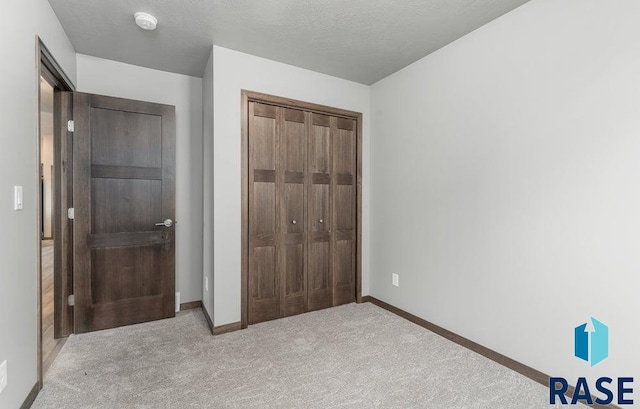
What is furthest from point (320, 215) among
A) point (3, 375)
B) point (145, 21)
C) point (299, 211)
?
point (3, 375)

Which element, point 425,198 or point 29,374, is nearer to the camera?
point 29,374

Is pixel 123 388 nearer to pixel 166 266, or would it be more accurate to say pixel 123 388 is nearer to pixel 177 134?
pixel 166 266

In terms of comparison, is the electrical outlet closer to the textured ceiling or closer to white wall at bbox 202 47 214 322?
white wall at bbox 202 47 214 322

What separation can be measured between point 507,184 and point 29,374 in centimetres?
324

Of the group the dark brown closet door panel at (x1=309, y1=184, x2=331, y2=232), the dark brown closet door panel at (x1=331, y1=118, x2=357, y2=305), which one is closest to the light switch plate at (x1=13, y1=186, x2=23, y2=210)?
the dark brown closet door panel at (x1=309, y1=184, x2=331, y2=232)

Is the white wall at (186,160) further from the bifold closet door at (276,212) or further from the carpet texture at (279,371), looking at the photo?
the bifold closet door at (276,212)

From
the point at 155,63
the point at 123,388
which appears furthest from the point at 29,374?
the point at 155,63

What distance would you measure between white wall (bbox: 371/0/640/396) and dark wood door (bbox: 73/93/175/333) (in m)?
2.37

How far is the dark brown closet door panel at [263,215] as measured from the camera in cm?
298

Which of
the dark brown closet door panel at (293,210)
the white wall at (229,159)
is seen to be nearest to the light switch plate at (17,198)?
the white wall at (229,159)

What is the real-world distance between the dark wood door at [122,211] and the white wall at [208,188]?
0.30 meters

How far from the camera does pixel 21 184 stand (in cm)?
175

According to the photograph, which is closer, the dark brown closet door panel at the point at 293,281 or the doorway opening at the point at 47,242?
the doorway opening at the point at 47,242

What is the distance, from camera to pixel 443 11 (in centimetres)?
221
